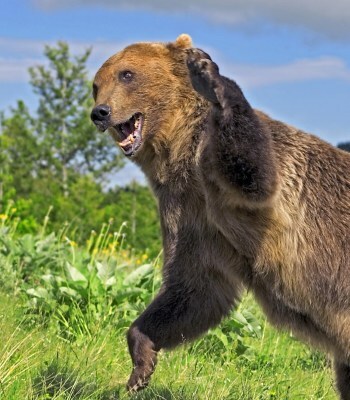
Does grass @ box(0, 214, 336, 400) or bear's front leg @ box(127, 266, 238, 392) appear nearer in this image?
grass @ box(0, 214, 336, 400)

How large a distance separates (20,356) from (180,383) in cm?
108

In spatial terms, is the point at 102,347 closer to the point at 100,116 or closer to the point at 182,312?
the point at 182,312

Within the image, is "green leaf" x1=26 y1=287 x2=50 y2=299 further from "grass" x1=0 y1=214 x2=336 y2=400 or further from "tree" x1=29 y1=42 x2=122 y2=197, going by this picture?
"tree" x1=29 y1=42 x2=122 y2=197

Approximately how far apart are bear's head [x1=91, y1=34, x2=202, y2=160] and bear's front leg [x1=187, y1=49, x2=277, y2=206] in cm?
134

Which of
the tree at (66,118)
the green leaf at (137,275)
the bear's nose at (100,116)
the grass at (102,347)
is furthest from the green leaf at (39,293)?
the tree at (66,118)

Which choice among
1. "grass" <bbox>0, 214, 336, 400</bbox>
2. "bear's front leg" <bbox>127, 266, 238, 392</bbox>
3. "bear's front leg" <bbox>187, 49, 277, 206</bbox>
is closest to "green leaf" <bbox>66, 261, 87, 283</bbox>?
"grass" <bbox>0, 214, 336, 400</bbox>

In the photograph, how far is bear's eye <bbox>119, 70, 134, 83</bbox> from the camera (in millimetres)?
5984

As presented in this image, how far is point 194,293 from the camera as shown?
553 cm

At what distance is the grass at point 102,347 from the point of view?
5266 mm

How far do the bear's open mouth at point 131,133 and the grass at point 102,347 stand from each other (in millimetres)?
1353

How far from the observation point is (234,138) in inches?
173

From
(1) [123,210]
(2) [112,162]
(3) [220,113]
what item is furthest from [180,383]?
(2) [112,162]

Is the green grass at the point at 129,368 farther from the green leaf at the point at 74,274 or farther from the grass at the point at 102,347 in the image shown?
the green leaf at the point at 74,274

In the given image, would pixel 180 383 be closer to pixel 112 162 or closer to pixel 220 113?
pixel 220 113
